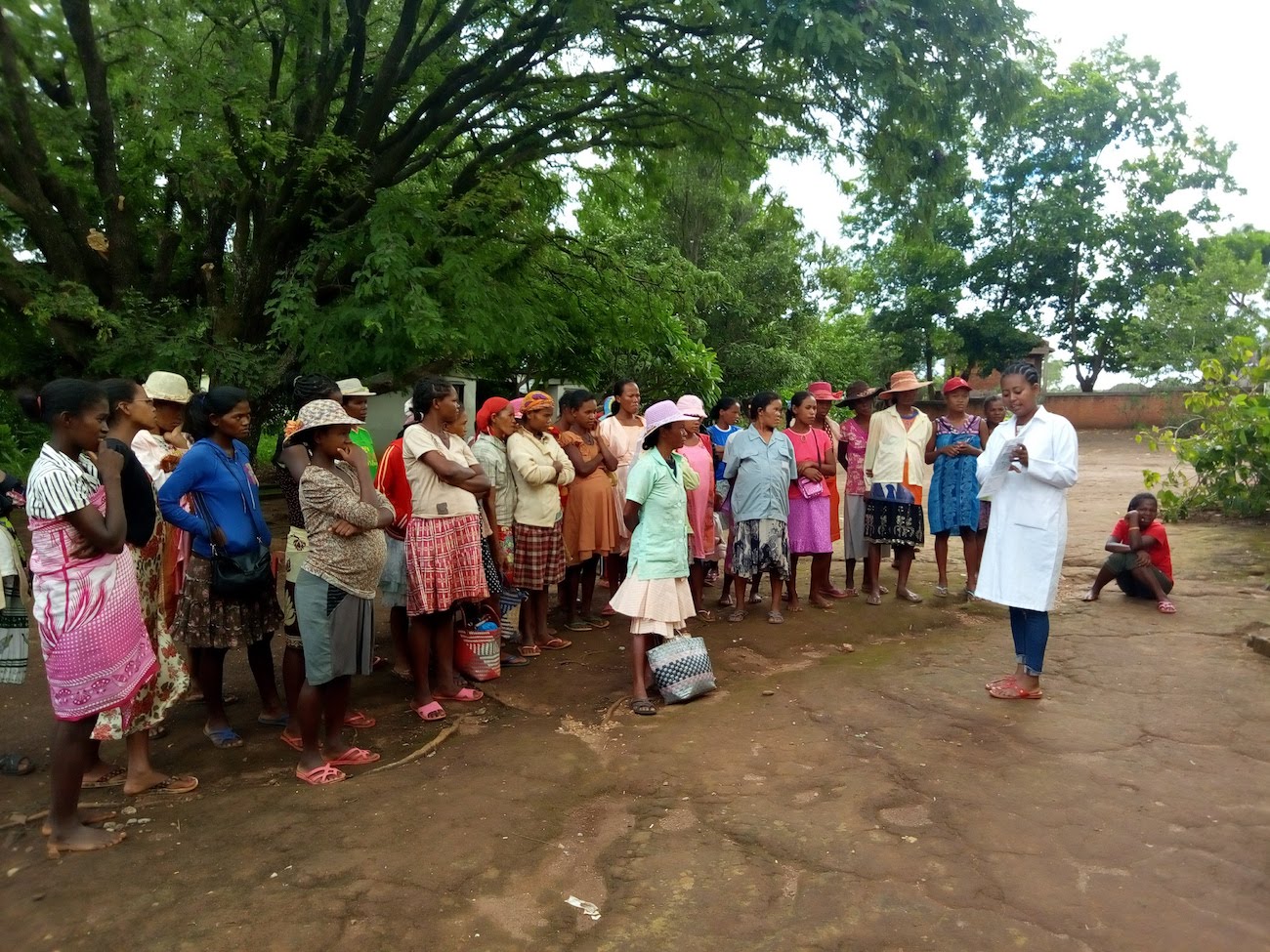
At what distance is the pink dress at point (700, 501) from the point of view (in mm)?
6502

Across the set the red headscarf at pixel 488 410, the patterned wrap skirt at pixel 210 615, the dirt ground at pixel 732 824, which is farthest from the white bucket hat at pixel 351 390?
the dirt ground at pixel 732 824

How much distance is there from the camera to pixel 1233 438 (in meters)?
9.20

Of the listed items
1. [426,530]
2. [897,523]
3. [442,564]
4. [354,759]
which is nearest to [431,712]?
[354,759]

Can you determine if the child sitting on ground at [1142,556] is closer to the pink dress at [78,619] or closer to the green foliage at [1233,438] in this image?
the green foliage at [1233,438]

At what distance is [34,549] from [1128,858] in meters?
4.11

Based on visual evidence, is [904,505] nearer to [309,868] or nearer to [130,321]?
[309,868]

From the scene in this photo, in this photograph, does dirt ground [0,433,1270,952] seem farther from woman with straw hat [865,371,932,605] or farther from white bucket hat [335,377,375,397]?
white bucket hat [335,377,375,397]

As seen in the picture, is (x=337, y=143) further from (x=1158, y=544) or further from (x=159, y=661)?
(x=1158, y=544)

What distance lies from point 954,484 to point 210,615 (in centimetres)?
527

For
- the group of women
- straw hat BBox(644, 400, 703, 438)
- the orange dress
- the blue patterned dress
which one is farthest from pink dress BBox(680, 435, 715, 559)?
the blue patterned dress

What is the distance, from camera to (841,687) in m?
4.97

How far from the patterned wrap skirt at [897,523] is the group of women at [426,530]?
0.02 metres

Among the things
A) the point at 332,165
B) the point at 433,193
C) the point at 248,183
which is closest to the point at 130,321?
the point at 248,183

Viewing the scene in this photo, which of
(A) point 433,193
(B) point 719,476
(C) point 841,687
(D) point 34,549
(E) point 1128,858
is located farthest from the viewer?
(A) point 433,193
